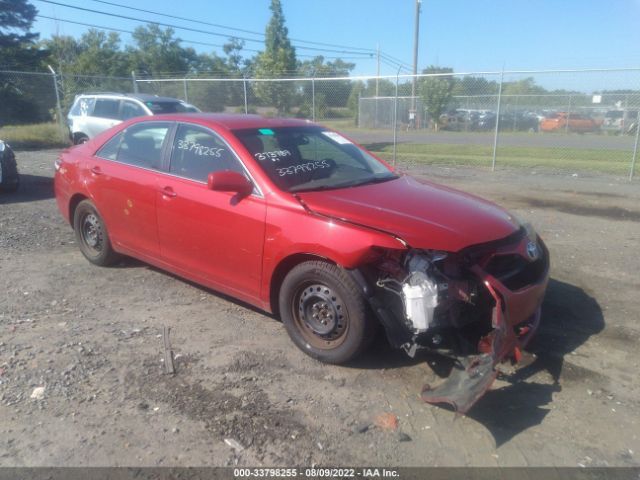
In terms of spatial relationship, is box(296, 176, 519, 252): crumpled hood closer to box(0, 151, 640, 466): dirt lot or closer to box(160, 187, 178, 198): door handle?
box(0, 151, 640, 466): dirt lot

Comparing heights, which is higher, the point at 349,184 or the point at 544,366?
the point at 349,184

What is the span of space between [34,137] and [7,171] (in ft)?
34.4

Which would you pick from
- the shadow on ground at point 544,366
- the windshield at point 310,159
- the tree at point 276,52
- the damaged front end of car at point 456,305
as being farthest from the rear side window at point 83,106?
the tree at point 276,52

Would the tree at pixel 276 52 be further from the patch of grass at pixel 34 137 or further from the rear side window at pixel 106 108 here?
the rear side window at pixel 106 108

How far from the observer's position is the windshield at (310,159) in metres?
4.06

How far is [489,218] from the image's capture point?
12.2ft

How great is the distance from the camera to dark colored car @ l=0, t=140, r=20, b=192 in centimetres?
902

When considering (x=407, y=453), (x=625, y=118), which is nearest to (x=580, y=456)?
(x=407, y=453)

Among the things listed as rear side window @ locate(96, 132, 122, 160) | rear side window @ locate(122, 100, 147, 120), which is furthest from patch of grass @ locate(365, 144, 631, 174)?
rear side window @ locate(96, 132, 122, 160)

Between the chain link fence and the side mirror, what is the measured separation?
32.5ft

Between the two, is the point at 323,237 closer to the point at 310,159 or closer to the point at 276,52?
the point at 310,159

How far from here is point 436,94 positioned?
982 inches

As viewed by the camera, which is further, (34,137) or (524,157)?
(34,137)

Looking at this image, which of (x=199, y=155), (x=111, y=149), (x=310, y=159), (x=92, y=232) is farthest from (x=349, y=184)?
(x=92, y=232)
